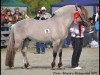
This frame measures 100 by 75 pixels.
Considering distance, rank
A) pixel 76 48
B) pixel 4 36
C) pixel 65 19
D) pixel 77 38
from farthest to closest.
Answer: pixel 4 36
pixel 65 19
pixel 76 48
pixel 77 38

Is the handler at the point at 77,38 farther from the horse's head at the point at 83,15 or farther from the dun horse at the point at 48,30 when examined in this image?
the dun horse at the point at 48,30

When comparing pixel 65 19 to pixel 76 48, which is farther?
pixel 65 19

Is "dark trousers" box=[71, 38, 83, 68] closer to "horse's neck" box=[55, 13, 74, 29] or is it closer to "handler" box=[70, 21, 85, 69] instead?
"handler" box=[70, 21, 85, 69]

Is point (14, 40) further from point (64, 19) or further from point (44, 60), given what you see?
point (44, 60)

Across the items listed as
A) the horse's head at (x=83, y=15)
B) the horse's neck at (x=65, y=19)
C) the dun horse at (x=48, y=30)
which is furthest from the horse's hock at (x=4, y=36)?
the horse's head at (x=83, y=15)

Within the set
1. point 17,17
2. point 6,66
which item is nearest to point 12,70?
point 6,66

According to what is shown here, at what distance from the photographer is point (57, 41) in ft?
46.3

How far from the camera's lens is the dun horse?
14.2 meters

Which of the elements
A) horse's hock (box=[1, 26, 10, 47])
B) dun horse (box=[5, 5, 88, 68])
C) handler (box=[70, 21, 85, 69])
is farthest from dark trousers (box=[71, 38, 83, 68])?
horse's hock (box=[1, 26, 10, 47])

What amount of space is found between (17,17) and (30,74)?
10719mm

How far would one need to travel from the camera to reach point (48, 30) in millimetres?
14258

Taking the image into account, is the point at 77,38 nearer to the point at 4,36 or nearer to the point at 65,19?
the point at 65,19

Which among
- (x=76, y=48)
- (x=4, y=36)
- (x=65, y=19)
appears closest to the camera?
(x=76, y=48)

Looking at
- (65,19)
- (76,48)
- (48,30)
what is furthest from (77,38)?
(48,30)
